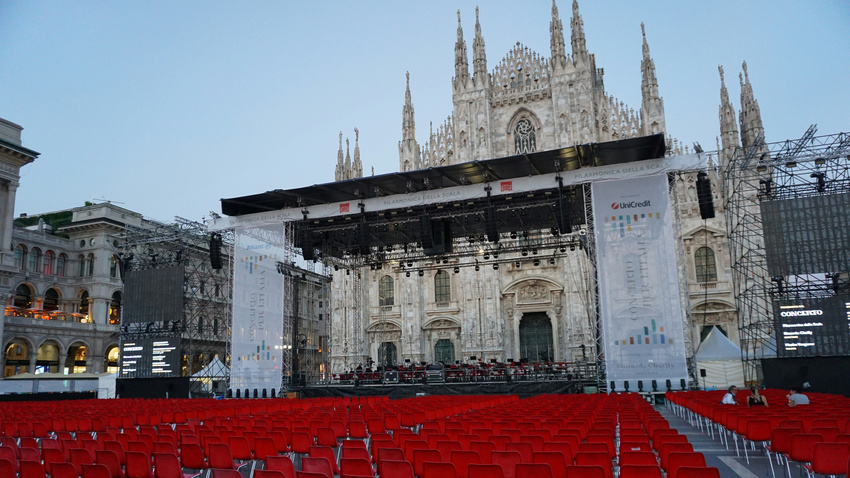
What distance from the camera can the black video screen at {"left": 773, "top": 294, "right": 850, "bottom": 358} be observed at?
62.8 feet

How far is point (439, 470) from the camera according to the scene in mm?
4766

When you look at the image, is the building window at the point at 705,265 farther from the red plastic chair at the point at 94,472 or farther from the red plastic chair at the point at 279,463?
→ the red plastic chair at the point at 94,472

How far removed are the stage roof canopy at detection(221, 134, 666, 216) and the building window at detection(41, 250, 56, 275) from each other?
2407 centimetres

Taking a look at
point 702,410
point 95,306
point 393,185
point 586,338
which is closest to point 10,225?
point 95,306

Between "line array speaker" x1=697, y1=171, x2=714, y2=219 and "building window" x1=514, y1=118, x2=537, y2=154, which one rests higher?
"building window" x1=514, y1=118, x2=537, y2=154

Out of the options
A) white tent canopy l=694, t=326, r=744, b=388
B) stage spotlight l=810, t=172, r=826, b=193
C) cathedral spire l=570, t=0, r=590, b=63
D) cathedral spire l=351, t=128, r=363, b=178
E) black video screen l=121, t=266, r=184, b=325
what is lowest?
white tent canopy l=694, t=326, r=744, b=388

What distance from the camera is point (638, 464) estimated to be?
4.73 m

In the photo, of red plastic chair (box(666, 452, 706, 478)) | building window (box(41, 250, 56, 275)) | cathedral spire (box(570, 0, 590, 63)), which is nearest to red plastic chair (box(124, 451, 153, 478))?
red plastic chair (box(666, 452, 706, 478))

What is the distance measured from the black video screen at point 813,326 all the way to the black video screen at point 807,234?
1.13 metres

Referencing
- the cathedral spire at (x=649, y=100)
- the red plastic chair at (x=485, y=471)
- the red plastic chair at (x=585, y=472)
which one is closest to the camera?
the red plastic chair at (x=585, y=472)

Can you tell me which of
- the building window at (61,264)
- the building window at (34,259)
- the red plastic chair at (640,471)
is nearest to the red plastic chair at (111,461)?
the red plastic chair at (640,471)

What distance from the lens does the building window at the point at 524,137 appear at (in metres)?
35.6

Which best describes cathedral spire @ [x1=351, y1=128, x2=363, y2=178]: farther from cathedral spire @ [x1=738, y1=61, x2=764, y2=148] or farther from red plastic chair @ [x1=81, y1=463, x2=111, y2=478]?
red plastic chair @ [x1=81, y1=463, x2=111, y2=478]

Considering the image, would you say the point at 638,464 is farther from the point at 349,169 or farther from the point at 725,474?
the point at 349,169
